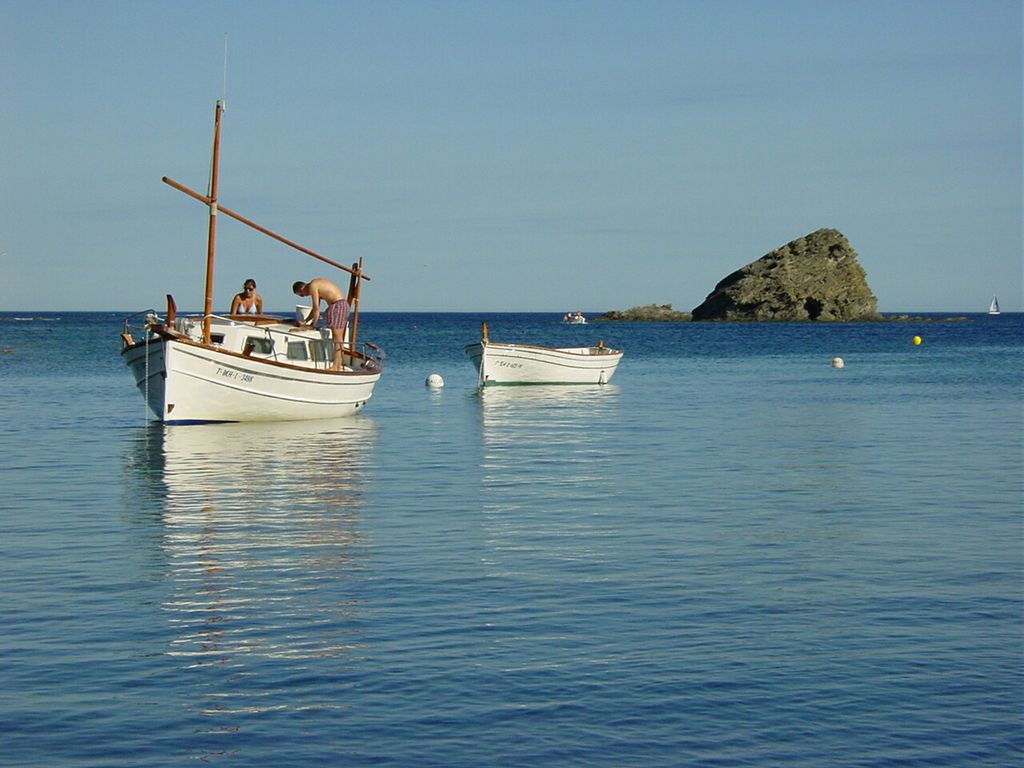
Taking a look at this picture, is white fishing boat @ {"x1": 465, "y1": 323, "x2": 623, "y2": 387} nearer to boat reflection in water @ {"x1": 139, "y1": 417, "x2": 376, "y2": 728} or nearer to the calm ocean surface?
the calm ocean surface

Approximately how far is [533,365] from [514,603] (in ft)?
140

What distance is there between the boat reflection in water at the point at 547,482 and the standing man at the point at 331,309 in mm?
→ 4787

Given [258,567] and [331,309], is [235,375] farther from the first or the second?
[258,567]

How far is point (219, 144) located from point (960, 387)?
30.7 metres

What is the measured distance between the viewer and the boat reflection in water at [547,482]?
1759 centimetres

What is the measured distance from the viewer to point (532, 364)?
2234 inches

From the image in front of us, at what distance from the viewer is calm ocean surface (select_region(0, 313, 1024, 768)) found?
32.8 feet

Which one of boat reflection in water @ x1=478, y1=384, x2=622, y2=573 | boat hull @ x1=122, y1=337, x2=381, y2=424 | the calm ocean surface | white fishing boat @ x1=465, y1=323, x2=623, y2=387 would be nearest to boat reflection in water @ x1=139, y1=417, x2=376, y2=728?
the calm ocean surface

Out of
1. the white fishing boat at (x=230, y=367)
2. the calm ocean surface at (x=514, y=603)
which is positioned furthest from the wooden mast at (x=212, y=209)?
the calm ocean surface at (x=514, y=603)

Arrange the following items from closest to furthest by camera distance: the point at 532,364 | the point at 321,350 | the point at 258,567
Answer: the point at 258,567
the point at 321,350
the point at 532,364

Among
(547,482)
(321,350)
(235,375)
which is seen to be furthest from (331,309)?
(547,482)

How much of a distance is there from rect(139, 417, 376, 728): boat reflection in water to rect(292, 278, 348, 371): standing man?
983 centimetres

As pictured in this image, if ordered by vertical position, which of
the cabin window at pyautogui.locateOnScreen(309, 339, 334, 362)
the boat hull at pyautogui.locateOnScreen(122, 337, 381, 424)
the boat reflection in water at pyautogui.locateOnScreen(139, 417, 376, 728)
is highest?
the cabin window at pyautogui.locateOnScreen(309, 339, 334, 362)

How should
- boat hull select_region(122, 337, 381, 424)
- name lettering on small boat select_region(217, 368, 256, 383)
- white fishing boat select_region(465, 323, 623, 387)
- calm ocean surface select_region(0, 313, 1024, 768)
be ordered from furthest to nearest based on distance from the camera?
white fishing boat select_region(465, 323, 623, 387) → name lettering on small boat select_region(217, 368, 256, 383) → boat hull select_region(122, 337, 381, 424) → calm ocean surface select_region(0, 313, 1024, 768)
